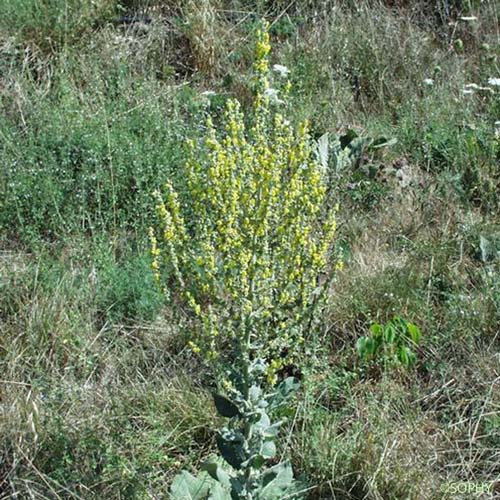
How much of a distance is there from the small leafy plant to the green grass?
72 millimetres

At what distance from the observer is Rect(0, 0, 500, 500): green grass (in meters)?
3.32

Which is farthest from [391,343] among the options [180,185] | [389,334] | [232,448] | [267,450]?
[180,185]

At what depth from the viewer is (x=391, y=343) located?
11.8 feet

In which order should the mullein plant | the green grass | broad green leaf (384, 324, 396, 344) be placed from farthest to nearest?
broad green leaf (384, 324, 396, 344), the green grass, the mullein plant

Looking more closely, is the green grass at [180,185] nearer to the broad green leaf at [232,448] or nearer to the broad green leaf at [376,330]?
the broad green leaf at [376,330]

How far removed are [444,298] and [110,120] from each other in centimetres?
225

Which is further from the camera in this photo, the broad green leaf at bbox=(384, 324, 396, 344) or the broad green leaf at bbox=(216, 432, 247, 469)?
the broad green leaf at bbox=(384, 324, 396, 344)

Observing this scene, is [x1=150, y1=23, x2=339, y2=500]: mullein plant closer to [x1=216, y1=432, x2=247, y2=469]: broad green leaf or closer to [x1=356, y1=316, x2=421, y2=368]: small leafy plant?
[x1=216, y1=432, x2=247, y2=469]: broad green leaf

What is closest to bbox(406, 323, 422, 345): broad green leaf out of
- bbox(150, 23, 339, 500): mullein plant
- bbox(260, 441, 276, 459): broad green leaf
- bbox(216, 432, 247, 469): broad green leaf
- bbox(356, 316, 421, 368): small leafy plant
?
bbox(356, 316, 421, 368): small leafy plant

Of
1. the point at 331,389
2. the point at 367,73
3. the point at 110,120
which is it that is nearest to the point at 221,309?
the point at 331,389

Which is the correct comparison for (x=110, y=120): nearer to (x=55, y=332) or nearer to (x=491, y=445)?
(x=55, y=332)

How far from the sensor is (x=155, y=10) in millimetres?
6348

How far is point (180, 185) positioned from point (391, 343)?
5.31 ft

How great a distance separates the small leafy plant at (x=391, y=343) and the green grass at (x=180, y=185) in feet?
0.24
